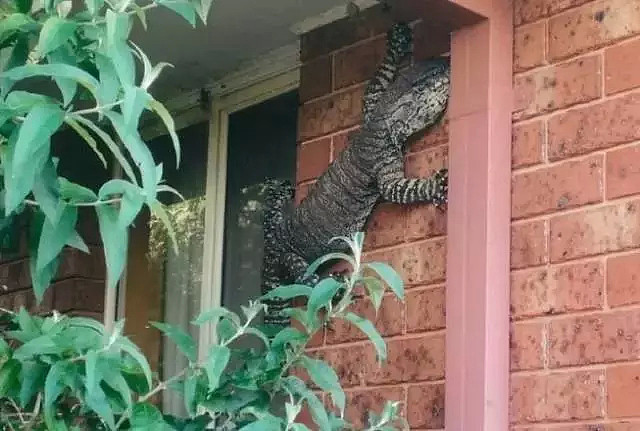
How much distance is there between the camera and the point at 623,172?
229 cm

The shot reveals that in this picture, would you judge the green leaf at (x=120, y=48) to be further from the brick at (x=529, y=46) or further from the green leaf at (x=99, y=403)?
the brick at (x=529, y=46)

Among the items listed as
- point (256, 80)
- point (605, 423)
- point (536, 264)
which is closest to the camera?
point (605, 423)

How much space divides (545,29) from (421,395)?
89 cm

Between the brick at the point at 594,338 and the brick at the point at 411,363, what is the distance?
0.33 metres

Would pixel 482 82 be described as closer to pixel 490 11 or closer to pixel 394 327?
pixel 490 11

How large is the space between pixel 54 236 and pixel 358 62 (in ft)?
5.31

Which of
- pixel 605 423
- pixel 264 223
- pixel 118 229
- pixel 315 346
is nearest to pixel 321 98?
pixel 264 223

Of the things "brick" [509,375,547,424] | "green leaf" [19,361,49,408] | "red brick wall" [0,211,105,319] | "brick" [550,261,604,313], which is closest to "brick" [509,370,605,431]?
"brick" [509,375,547,424]

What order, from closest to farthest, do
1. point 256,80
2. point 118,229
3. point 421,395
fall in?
1. point 118,229
2. point 421,395
3. point 256,80

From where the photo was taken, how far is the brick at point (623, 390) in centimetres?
217

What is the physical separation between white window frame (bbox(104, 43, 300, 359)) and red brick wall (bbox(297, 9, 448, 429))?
0.33 m

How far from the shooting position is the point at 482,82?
2543 millimetres

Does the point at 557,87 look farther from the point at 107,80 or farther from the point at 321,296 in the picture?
the point at 107,80

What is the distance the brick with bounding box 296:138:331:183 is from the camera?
122 inches
